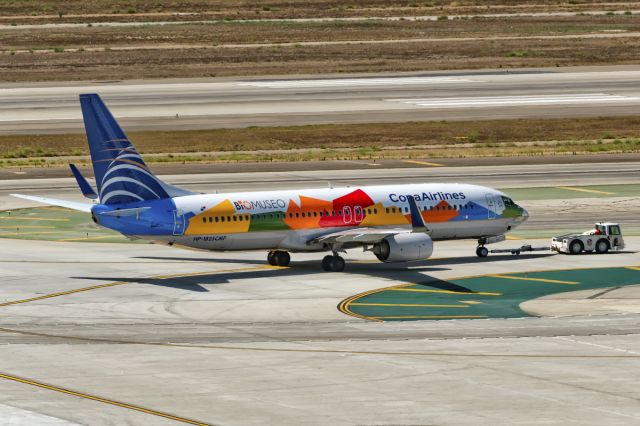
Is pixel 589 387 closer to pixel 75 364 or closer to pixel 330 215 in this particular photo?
pixel 75 364

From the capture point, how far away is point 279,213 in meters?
73.2

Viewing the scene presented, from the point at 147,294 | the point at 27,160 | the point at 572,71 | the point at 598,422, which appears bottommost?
the point at 598,422

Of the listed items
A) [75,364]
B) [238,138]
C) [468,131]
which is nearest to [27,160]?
[238,138]

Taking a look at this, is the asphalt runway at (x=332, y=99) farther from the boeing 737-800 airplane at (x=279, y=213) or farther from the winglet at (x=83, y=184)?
the winglet at (x=83, y=184)

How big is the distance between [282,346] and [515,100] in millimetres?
111970

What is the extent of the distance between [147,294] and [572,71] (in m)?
132

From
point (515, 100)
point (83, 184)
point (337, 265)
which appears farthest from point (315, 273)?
point (515, 100)

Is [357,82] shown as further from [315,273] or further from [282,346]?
[282,346]

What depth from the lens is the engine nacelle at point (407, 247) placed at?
2857 inches

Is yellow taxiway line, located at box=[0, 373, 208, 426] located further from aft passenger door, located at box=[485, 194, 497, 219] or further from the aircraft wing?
aft passenger door, located at box=[485, 194, 497, 219]

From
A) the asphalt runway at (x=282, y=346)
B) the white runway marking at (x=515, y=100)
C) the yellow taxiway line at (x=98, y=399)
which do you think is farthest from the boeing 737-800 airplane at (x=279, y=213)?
the white runway marking at (x=515, y=100)

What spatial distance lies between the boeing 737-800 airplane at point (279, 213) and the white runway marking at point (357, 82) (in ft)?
324

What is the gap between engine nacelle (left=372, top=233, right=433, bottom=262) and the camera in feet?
238

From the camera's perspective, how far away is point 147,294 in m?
66.8
